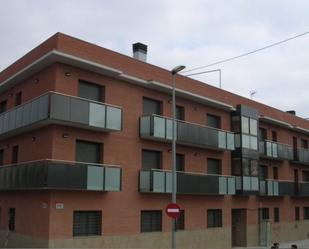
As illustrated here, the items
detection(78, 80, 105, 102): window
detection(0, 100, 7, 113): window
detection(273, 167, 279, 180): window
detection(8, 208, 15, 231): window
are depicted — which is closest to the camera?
detection(78, 80, 105, 102): window

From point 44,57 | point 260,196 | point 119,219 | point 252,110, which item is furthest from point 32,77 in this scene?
point 260,196

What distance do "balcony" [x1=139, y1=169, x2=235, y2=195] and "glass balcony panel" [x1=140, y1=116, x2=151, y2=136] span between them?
6.58ft

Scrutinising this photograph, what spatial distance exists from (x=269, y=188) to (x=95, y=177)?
57.6ft

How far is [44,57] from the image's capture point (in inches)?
854

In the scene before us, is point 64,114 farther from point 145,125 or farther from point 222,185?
point 222,185

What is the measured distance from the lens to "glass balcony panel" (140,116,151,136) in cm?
2532

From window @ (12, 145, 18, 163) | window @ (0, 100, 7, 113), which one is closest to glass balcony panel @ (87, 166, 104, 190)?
window @ (12, 145, 18, 163)

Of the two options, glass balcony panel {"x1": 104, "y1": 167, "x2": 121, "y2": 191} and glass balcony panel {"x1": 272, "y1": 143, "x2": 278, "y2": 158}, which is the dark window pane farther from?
glass balcony panel {"x1": 272, "y1": 143, "x2": 278, "y2": 158}

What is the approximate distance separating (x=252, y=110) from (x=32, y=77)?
16.2 metres

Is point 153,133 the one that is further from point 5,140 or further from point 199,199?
point 5,140

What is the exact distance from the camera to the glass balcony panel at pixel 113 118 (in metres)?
22.9

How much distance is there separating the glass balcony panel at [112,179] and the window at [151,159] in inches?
117

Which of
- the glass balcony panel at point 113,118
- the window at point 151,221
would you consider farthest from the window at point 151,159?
the glass balcony panel at point 113,118

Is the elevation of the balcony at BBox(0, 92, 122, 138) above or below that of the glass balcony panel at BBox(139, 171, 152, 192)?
above
